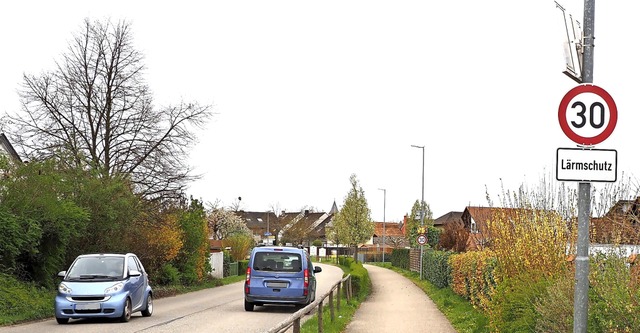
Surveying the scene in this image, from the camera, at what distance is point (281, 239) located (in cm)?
11288

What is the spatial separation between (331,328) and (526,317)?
6198 millimetres

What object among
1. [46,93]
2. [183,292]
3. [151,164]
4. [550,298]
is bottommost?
[183,292]

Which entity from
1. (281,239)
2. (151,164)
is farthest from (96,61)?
(281,239)

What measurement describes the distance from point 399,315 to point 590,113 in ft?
46.8

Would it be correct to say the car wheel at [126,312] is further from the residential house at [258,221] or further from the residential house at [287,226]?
the residential house at [258,221]

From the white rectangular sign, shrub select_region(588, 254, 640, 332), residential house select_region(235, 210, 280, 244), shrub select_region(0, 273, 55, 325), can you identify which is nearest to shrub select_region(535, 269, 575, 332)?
shrub select_region(588, 254, 640, 332)

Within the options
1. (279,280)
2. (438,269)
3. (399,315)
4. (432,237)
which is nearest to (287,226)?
(432,237)

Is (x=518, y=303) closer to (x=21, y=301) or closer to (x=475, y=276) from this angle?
(x=475, y=276)

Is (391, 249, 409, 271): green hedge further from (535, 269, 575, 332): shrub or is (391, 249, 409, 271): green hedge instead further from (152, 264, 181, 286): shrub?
(535, 269, 575, 332): shrub

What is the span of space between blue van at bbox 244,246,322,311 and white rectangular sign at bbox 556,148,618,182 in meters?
15.2

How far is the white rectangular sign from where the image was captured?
25.1 feet

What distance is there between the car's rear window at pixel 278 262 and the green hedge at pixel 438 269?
351 inches

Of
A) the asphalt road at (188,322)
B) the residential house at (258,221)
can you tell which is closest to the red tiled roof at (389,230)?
the residential house at (258,221)

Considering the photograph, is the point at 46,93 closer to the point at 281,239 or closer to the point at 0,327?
the point at 0,327
